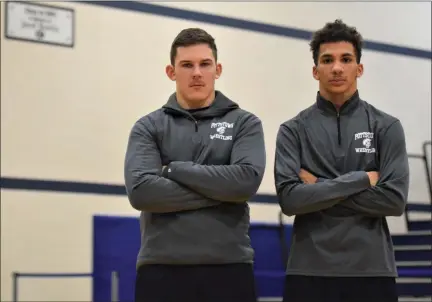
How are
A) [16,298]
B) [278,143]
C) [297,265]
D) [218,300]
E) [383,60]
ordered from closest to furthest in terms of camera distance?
[218,300] < [297,265] < [278,143] < [16,298] < [383,60]

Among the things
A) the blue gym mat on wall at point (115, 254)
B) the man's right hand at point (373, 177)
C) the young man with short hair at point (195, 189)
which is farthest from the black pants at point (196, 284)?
the blue gym mat on wall at point (115, 254)

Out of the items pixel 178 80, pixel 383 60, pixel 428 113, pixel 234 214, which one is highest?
pixel 383 60

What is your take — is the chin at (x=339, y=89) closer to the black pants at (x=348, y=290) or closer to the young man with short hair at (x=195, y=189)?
the young man with short hair at (x=195, y=189)

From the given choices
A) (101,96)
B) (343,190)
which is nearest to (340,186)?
(343,190)

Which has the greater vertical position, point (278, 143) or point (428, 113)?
point (428, 113)

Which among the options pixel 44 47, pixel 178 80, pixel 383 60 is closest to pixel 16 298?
pixel 44 47

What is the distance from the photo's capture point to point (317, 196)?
9.05ft

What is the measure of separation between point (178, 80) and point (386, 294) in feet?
4.50

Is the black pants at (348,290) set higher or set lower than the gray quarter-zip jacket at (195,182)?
lower

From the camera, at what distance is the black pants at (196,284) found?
2627 millimetres

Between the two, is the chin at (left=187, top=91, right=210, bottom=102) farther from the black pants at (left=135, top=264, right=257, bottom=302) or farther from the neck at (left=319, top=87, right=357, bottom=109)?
the black pants at (left=135, top=264, right=257, bottom=302)

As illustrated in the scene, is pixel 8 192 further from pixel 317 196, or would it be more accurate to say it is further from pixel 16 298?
pixel 317 196

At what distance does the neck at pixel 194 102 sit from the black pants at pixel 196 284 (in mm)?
789

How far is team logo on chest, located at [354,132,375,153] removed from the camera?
293 centimetres
